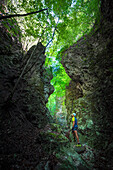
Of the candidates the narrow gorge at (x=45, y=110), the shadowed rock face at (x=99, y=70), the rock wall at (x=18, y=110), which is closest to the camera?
the rock wall at (x=18, y=110)

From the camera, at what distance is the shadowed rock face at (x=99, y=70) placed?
5.00m

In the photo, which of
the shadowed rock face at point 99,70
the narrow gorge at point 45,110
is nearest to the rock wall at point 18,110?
the narrow gorge at point 45,110

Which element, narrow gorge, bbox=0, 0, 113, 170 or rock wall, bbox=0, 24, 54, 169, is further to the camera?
narrow gorge, bbox=0, 0, 113, 170

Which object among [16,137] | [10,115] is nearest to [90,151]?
[16,137]

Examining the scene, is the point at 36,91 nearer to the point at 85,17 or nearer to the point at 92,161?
the point at 92,161

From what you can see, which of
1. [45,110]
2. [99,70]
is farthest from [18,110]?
[99,70]

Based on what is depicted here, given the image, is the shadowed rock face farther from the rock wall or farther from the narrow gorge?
the rock wall

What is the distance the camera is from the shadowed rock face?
16.4 feet

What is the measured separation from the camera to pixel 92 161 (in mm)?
4336

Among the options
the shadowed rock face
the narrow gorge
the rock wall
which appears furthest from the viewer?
the shadowed rock face

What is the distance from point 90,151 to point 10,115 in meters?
6.14

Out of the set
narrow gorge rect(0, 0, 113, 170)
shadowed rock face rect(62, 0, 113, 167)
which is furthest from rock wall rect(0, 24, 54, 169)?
shadowed rock face rect(62, 0, 113, 167)

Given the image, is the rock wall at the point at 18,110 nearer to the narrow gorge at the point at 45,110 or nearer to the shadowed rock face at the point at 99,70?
the narrow gorge at the point at 45,110

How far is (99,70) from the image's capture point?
6.44 meters
